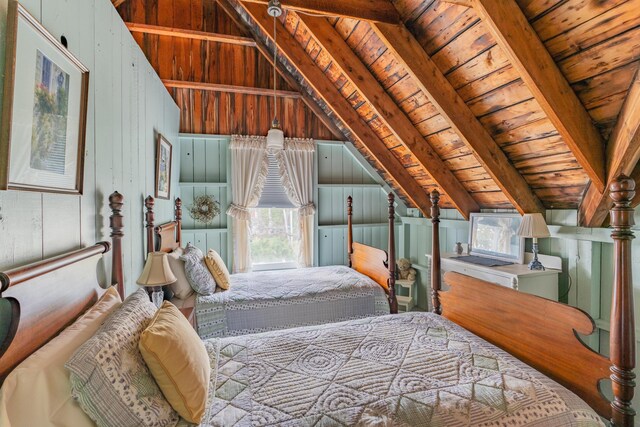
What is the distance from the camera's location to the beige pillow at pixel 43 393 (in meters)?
0.74

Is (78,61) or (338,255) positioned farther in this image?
(338,255)

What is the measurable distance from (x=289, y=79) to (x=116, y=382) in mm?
4026

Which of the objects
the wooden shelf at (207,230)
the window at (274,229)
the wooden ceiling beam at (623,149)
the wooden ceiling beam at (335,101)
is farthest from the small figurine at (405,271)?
the wooden shelf at (207,230)

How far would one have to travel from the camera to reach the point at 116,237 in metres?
1.72

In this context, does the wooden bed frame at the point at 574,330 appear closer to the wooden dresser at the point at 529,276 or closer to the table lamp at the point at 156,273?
the wooden dresser at the point at 529,276

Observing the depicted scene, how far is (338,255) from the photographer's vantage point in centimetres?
467

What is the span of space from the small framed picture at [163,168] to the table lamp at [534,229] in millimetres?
3152

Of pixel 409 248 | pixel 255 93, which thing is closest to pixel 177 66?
pixel 255 93

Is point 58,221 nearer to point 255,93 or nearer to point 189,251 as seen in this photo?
point 189,251

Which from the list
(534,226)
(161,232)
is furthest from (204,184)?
(534,226)

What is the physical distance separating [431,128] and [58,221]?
9.50 feet

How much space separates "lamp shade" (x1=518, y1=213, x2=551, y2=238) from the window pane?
2750 millimetres

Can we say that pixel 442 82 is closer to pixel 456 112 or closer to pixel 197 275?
pixel 456 112

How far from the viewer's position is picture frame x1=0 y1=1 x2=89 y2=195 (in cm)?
96
